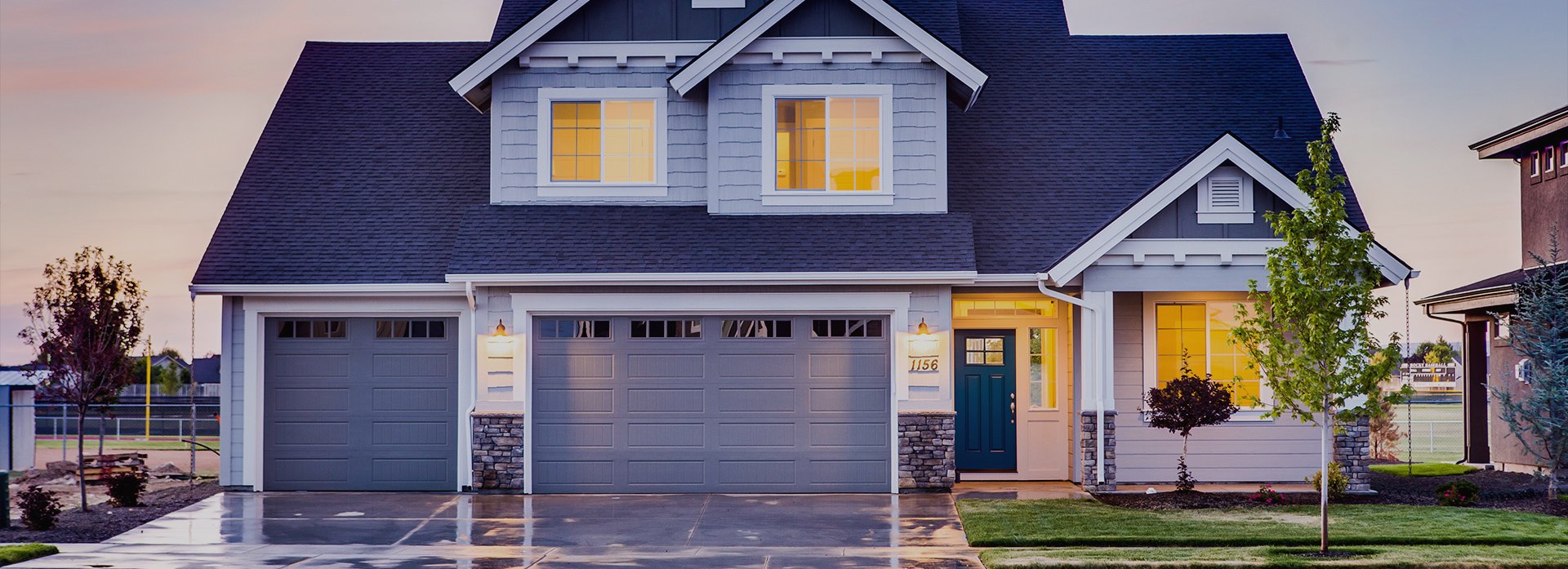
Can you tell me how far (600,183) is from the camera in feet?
56.3

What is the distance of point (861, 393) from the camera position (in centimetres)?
1641

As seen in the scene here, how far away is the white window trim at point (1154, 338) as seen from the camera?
1669 cm

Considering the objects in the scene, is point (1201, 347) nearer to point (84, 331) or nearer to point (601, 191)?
point (601, 191)

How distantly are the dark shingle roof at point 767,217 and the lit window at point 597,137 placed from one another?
500mm

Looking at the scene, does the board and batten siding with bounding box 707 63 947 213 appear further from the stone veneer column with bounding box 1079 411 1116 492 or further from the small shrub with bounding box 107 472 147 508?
the small shrub with bounding box 107 472 147 508

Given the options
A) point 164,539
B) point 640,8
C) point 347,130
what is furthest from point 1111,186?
point 164,539

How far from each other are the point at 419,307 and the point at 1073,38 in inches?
411

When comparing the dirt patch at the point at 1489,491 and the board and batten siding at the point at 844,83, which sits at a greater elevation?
the board and batten siding at the point at 844,83

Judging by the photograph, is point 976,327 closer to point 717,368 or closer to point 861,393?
point 861,393

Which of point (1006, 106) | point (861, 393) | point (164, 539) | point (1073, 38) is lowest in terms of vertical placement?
point (164, 539)

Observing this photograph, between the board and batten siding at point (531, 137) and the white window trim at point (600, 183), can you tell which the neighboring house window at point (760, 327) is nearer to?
the board and batten siding at point (531, 137)

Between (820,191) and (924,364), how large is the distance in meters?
2.53

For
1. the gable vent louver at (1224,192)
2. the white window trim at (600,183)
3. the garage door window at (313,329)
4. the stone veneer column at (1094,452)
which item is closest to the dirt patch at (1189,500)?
the stone veneer column at (1094,452)

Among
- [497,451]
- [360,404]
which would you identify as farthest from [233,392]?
[497,451]
